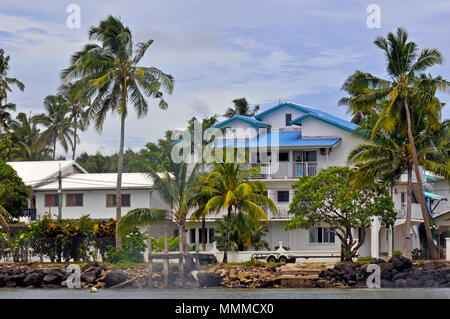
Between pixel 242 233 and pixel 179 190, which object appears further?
pixel 242 233

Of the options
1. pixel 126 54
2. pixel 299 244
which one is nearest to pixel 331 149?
pixel 299 244

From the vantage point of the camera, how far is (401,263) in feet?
139

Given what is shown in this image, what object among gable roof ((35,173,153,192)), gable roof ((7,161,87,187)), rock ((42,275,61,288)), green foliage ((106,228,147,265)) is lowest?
rock ((42,275,61,288))

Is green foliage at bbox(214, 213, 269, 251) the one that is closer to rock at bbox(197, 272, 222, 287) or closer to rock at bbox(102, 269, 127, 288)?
rock at bbox(197, 272, 222, 287)

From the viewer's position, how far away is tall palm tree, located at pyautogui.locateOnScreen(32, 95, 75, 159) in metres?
80.2

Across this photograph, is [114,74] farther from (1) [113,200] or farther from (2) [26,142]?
(2) [26,142]

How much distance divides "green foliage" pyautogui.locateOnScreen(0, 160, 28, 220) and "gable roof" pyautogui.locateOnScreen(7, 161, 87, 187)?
9.87 feet

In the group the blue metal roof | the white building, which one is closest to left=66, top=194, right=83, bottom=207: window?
the white building

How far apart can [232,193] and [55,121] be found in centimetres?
3833

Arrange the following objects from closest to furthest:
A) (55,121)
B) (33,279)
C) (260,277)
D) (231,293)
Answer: (231,293)
(260,277)
(33,279)
(55,121)

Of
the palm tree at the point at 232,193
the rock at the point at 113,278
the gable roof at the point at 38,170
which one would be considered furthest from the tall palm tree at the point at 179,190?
the gable roof at the point at 38,170

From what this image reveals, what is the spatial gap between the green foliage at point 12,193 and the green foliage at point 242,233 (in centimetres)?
1351

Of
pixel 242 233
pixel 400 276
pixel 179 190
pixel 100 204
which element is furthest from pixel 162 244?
pixel 400 276

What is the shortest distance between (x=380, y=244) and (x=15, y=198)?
2363 cm
